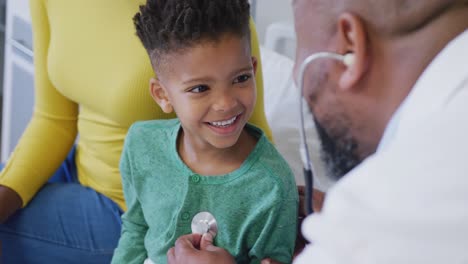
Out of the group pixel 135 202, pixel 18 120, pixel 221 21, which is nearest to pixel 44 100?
pixel 135 202

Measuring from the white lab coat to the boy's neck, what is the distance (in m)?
0.52

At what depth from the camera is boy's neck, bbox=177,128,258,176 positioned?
122 centimetres

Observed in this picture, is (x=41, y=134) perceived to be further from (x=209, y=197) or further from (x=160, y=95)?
(x=209, y=197)

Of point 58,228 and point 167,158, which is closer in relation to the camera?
point 167,158

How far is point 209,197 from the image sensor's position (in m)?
1.21

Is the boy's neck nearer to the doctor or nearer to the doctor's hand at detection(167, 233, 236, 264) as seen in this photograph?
the doctor's hand at detection(167, 233, 236, 264)

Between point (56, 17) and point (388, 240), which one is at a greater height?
point (56, 17)

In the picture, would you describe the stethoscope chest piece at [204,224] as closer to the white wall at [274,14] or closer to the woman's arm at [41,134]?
the woman's arm at [41,134]

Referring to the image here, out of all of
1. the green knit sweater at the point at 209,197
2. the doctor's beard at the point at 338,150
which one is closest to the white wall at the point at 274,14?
the green knit sweater at the point at 209,197

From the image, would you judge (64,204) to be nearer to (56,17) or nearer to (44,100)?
(44,100)

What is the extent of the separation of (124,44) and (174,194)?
409 millimetres

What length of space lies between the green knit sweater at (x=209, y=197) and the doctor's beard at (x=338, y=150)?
0.75ft

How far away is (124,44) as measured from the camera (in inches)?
58.0

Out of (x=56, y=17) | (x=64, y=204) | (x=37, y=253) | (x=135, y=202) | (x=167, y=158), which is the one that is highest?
(x=56, y=17)
